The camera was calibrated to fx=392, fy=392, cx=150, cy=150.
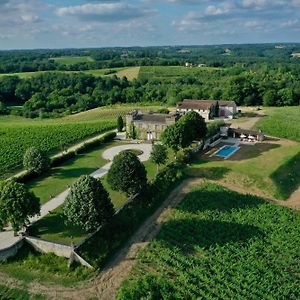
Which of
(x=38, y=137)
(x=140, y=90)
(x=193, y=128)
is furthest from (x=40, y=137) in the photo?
(x=140, y=90)

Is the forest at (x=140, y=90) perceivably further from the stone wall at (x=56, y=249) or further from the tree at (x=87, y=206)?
the stone wall at (x=56, y=249)

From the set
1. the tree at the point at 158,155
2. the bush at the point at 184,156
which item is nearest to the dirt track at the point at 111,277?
the tree at the point at 158,155

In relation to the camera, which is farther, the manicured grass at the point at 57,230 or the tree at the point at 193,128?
the tree at the point at 193,128

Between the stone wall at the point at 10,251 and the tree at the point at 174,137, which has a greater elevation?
the tree at the point at 174,137

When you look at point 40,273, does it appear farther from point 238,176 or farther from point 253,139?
point 253,139

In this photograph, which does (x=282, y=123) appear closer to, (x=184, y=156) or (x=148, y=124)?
(x=148, y=124)

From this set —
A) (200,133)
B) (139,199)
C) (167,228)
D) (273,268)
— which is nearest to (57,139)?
(200,133)
